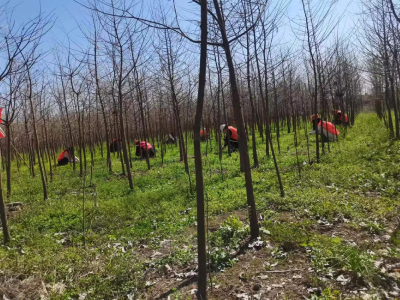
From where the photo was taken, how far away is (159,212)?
19.7 feet

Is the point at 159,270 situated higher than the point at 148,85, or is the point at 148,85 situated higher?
the point at 148,85

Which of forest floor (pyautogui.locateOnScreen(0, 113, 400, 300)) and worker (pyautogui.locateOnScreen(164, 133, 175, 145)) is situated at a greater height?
worker (pyautogui.locateOnScreen(164, 133, 175, 145))

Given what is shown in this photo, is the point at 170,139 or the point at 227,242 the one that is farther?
the point at 170,139

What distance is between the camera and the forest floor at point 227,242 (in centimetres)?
309

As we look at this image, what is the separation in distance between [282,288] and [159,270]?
1.51m

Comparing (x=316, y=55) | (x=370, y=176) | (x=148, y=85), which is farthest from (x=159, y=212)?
(x=148, y=85)

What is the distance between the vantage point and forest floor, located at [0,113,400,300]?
3.09 metres

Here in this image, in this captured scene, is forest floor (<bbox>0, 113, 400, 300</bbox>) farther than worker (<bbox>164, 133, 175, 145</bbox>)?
No

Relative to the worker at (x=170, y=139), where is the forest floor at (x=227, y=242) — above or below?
below

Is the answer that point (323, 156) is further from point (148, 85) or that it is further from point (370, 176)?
point (148, 85)

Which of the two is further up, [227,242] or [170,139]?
[170,139]

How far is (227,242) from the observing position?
4.09m

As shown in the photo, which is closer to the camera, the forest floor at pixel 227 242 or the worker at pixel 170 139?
the forest floor at pixel 227 242

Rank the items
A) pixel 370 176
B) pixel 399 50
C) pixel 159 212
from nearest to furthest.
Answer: pixel 159 212 → pixel 370 176 → pixel 399 50
